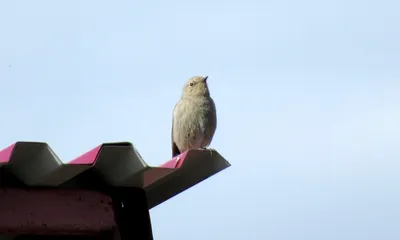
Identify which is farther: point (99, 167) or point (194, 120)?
point (194, 120)

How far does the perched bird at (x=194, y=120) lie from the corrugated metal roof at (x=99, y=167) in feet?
17.6

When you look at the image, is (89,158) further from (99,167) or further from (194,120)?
(194,120)

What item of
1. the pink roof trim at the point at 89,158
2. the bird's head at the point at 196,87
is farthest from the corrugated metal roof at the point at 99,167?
the bird's head at the point at 196,87

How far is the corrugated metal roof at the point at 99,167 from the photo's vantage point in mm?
4840

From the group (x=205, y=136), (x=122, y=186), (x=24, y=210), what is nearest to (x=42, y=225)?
(x=24, y=210)

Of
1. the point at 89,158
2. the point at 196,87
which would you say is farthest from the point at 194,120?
the point at 89,158

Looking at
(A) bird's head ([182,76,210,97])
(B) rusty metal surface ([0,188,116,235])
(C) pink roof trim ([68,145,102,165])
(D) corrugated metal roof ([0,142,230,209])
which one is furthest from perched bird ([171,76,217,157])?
(C) pink roof trim ([68,145,102,165])

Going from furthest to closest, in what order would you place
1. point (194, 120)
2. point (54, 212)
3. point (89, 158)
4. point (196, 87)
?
point (196, 87) < point (194, 120) < point (54, 212) < point (89, 158)

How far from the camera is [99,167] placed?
16.9 ft

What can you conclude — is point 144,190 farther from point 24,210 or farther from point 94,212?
point 24,210

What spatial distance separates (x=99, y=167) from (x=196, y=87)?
673 cm

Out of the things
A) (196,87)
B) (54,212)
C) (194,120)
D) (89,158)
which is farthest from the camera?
(196,87)

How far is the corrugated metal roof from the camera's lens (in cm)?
484

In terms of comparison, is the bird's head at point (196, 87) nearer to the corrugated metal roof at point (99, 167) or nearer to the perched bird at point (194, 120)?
the perched bird at point (194, 120)
